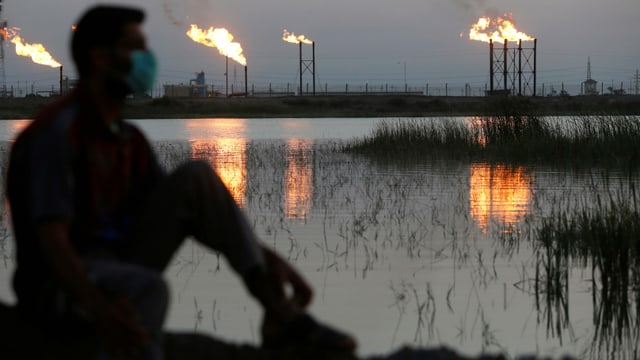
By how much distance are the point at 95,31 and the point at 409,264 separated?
6.58 m

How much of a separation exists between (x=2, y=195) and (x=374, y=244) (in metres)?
7.38

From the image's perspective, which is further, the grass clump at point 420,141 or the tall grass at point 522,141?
the grass clump at point 420,141

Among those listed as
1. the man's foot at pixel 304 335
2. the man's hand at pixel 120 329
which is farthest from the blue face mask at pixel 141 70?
the man's foot at pixel 304 335

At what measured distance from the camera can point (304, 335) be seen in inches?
161

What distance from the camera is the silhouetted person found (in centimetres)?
331

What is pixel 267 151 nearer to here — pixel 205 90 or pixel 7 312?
pixel 7 312

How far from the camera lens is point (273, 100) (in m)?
85.3

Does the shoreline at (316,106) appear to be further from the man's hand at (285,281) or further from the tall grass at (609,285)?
the man's hand at (285,281)

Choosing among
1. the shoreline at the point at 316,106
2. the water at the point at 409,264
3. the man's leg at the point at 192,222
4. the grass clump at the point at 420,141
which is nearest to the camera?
the man's leg at the point at 192,222

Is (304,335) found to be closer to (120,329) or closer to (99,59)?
(120,329)

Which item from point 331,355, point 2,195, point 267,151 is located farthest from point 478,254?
point 267,151

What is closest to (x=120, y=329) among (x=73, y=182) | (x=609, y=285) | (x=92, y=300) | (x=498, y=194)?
(x=92, y=300)

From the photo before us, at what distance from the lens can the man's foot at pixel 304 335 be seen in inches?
160

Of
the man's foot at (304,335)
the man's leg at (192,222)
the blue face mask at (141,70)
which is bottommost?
the man's foot at (304,335)
